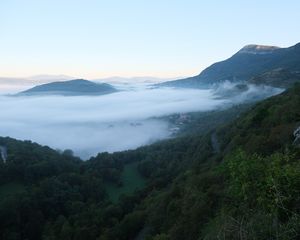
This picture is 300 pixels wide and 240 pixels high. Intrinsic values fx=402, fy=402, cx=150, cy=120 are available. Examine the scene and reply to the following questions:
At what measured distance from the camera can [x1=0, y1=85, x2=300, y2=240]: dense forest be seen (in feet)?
43.0

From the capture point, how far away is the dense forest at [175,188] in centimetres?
1310

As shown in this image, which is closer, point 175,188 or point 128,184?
point 175,188

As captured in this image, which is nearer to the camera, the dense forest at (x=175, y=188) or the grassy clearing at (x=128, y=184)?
the dense forest at (x=175, y=188)

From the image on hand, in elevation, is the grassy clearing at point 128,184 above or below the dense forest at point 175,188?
below

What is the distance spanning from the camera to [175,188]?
135 feet

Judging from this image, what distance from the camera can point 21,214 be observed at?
74.8m

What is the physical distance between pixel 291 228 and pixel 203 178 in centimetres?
2013

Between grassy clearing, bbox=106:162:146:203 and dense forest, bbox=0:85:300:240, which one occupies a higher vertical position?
dense forest, bbox=0:85:300:240

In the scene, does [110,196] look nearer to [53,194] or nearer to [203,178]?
[53,194]

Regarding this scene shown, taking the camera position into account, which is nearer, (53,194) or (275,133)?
(275,133)

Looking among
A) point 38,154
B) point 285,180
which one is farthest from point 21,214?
point 285,180

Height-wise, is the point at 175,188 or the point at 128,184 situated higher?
the point at 175,188

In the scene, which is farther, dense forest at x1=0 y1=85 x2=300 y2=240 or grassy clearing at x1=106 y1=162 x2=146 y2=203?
grassy clearing at x1=106 y1=162 x2=146 y2=203

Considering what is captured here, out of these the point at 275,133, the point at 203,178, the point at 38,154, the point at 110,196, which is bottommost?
the point at 110,196
